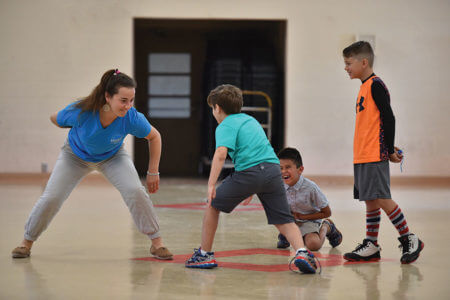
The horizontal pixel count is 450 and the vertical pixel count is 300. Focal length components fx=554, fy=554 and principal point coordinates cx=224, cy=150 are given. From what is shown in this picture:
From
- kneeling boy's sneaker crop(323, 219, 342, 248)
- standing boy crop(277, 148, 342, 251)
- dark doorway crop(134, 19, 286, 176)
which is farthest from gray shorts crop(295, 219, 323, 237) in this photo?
dark doorway crop(134, 19, 286, 176)

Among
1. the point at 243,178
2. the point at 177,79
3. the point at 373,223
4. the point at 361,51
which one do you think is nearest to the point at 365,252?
the point at 373,223

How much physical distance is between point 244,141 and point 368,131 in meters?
0.84

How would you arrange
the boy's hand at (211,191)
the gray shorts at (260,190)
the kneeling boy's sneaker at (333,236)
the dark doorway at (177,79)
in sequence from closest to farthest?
the boy's hand at (211,191), the gray shorts at (260,190), the kneeling boy's sneaker at (333,236), the dark doorway at (177,79)

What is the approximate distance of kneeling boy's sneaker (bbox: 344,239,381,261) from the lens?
11.7 feet

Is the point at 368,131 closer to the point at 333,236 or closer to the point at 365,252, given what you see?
the point at 365,252

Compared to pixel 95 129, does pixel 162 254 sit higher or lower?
lower

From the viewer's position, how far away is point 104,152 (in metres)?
3.62

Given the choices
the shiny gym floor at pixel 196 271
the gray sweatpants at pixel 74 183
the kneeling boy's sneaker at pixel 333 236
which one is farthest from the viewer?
the kneeling boy's sneaker at pixel 333 236

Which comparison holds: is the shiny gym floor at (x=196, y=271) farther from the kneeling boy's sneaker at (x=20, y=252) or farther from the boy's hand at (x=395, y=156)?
the boy's hand at (x=395, y=156)

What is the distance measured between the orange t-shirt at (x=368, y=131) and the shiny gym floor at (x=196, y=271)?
686 mm

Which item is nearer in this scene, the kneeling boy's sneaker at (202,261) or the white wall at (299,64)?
the kneeling boy's sneaker at (202,261)

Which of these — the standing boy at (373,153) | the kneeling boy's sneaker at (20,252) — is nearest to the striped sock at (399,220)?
the standing boy at (373,153)

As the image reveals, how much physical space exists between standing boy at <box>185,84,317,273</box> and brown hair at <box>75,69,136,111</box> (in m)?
0.56

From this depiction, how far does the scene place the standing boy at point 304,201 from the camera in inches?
153
